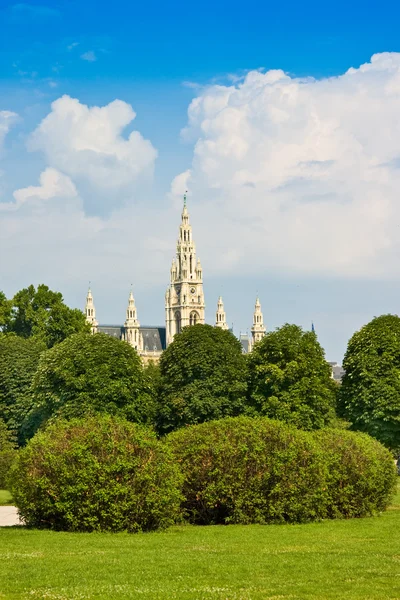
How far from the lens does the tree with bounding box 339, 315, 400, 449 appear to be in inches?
2253

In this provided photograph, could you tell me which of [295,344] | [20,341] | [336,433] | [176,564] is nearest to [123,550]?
[176,564]

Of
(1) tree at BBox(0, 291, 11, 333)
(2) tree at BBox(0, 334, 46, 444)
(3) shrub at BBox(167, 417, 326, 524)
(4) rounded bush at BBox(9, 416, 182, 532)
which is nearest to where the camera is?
(4) rounded bush at BBox(9, 416, 182, 532)

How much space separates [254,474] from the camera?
117 feet

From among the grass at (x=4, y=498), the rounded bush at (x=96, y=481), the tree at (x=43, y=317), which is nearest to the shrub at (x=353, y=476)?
the rounded bush at (x=96, y=481)

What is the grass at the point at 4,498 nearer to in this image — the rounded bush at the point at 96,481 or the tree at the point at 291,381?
the rounded bush at the point at 96,481

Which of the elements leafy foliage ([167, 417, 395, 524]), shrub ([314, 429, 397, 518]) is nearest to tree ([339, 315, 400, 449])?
shrub ([314, 429, 397, 518])

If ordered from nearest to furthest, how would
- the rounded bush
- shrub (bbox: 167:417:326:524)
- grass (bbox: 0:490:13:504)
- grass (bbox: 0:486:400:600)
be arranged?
grass (bbox: 0:486:400:600)
the rounded bush
shrub (bbox: 167:417:326:524)
grass (bbox: 0:490:13:504)

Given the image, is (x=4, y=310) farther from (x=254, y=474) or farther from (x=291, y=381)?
(x=254, y=474)

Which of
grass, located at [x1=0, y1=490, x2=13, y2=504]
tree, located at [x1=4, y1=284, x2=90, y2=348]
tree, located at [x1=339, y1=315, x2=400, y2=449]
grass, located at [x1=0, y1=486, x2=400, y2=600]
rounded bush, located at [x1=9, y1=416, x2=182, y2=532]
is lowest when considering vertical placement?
grass, located at [x1=0, y1=486, x2=400, y2=600]

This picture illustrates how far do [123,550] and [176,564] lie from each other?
323 cm

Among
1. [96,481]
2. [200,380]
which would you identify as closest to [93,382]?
[200,380]

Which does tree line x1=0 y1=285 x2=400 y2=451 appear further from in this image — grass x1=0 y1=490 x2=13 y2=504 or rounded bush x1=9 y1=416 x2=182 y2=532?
rounded bush x1=9 y1=416 x2=182 y2=532

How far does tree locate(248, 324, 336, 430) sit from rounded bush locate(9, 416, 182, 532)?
21395 mm

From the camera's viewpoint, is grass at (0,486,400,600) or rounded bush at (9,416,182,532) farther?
rounded bush at (9,416,182,532)
